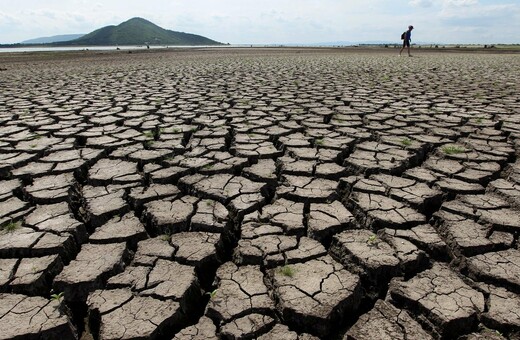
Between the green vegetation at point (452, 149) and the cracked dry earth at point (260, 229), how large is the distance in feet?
0.06

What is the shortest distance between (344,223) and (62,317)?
137 cm

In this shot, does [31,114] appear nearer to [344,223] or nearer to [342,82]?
[344,223]

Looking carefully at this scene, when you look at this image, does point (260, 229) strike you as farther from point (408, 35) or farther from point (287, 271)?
point (408, 35)

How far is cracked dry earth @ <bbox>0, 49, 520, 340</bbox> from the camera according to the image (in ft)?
4.46

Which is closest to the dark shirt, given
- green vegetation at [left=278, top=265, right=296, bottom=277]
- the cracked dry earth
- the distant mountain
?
the cracked dry earth

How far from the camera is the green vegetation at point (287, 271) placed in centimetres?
158

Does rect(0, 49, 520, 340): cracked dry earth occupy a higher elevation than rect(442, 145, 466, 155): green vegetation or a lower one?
lower

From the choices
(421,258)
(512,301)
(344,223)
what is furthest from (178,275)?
(512,301)

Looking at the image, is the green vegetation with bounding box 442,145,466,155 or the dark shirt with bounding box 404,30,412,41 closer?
the green vegetation with bounding box 442,145,466,155

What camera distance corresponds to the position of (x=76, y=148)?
3215mm

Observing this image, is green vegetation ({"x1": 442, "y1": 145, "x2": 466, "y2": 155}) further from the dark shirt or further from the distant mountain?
the distant mountain

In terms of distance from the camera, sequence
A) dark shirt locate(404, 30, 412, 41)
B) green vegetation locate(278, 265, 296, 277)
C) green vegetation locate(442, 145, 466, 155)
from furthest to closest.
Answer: dark shirt locate(404, 30, 412, 41) < green vegetation locate(442, 145, 466, 155) < green vegetation locate(278, 265, 296, 277)

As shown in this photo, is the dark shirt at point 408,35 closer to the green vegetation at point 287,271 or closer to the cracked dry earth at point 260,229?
the cracked dry earth at point 260,229

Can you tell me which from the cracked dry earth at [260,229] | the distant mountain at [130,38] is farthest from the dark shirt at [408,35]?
the distant mountain at [130,38]
